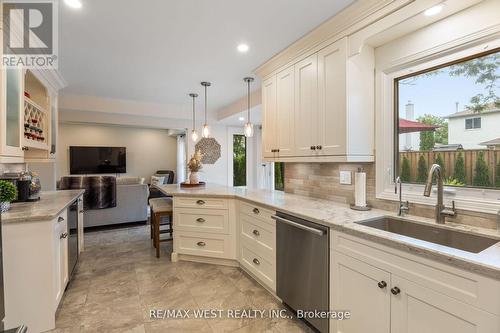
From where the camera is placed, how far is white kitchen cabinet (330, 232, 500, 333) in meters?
1.06

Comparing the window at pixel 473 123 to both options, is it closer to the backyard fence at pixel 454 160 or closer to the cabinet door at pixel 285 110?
the backyard fence at pixel 454 160

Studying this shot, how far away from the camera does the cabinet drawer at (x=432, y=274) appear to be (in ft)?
3.38

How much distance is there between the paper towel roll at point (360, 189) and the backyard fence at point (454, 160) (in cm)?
32

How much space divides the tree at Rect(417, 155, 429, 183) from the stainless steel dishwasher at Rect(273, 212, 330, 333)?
2.90ft

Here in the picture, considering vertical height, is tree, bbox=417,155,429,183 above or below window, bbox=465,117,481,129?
below

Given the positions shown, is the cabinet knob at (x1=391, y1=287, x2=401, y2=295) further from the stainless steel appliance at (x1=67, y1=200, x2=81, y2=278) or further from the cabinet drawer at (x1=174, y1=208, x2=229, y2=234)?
the stainless steel appliance at (x1=67, y1=200, x2=81, y2=278)

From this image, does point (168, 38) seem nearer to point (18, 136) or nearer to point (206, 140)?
point (18, 136)

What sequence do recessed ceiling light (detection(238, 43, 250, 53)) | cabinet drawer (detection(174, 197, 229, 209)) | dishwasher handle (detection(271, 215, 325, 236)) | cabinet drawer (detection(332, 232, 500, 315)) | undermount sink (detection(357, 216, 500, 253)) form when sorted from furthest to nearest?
cabinet drawer (detection(174, 197, 229, 209)) < recessed ceiling light (detection(238, 43, 250, 53)) < dishwasher handle (detection(271, 215, 325, 236)) < undermount sink (detection(357, 216, 500, 253)) < cabinet drawer (detection(332, 232, 500, 315))

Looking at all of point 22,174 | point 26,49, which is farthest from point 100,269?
point 26,49

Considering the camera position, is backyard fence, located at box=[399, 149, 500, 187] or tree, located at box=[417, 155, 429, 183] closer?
backyard fence, located at box=[399, 149, 500, 187]

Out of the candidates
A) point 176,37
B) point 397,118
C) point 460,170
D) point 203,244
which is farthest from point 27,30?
point 460,170

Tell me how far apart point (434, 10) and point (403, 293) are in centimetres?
172

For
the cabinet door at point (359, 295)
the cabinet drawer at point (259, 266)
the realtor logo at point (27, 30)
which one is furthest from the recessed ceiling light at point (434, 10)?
the realtor logo at point (27, 30)

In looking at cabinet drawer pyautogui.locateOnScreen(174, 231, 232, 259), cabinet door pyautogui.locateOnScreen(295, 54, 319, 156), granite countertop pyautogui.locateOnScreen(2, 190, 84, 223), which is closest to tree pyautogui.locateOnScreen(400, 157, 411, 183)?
cabinet door pyautogui.locateOnScreen(295, 54, 319, 156)
